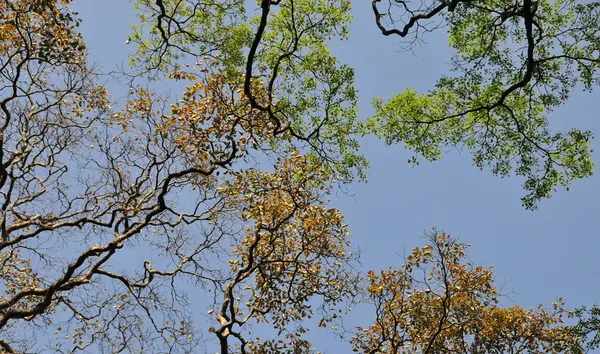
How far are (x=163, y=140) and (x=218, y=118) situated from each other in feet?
8.17

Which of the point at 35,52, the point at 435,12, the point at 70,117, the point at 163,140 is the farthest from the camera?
the point at 70,117

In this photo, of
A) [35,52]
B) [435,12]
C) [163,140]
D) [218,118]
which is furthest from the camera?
[163,140]

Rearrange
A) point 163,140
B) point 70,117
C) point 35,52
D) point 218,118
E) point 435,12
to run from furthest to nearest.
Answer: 1. point 70,117
2. point 163,140
3. point 35,52
4. point 218,118
5. point 435,12

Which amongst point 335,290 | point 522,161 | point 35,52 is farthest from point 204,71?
point 522,161

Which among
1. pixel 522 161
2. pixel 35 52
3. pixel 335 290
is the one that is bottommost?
pixel 335 290

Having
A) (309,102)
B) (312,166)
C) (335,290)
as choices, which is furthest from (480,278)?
(309,102)

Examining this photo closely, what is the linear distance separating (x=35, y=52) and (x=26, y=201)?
4195 millimetres

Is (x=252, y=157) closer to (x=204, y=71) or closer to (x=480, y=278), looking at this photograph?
(x=204, y=71)

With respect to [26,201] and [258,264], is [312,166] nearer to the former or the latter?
[258,264]

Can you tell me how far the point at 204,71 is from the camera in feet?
38.3

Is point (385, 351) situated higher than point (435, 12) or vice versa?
point (435, 12)

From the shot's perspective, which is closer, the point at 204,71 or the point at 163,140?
the point at 204,71

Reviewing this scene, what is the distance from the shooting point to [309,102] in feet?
39.4

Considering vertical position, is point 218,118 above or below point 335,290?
above
